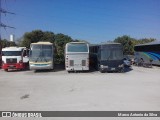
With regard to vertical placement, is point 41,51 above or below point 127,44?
below

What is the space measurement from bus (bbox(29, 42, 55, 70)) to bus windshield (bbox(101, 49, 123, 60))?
5.31 meters

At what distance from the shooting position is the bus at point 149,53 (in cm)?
3527

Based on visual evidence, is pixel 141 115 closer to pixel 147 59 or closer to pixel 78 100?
pixel 78 100

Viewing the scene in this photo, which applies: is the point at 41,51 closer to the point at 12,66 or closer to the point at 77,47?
the point at 77,47

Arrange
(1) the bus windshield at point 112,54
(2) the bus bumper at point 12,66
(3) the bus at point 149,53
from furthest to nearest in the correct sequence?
(3) the bus at point 149,53 → (2) the bus bumper at point 12,66 → (1) the bus windshield at point 112,54

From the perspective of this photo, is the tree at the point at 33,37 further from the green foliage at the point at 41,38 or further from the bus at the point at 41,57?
the bus at the point at 41,57

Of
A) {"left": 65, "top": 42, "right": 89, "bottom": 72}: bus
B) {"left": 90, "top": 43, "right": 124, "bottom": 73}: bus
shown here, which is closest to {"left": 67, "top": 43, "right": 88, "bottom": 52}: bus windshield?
{"left": 65, "top": 42, "right": 89, "bottom": 72}: bus

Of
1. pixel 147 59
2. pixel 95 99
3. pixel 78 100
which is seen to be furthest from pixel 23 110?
pixel 147 59

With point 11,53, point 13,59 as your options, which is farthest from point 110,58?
point 11,53

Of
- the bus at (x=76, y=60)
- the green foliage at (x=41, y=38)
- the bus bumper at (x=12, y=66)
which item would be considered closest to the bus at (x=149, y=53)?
the bus at (x=76, y=60)

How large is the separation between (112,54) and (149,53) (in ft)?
46.5

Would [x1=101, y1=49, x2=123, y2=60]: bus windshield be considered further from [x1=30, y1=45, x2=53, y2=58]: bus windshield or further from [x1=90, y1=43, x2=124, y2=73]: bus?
[x1=30, y1=45, x2=53, y2=58]: bus windshield

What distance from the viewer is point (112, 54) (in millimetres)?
25453

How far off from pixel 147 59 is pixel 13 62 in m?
19.4
